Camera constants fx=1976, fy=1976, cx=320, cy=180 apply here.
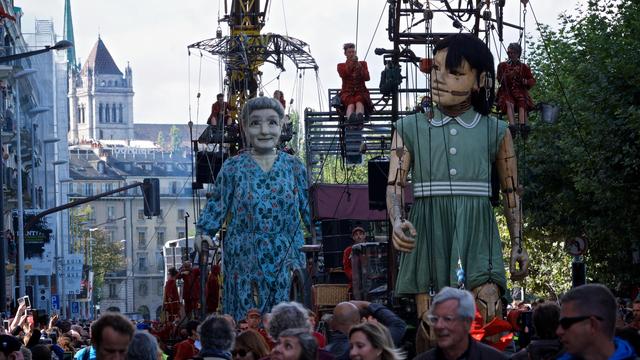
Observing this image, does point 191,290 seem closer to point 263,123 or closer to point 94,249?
point 263,123

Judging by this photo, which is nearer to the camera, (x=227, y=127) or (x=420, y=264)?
(x=420, y=264)

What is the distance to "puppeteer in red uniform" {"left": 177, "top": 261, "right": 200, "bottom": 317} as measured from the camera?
88.6ft

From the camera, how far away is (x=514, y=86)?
1662 cm

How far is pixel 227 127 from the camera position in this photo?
30.0 m

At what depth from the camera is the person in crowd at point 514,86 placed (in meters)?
16.4

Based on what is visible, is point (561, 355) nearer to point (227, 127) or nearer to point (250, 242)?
point (250, 242)

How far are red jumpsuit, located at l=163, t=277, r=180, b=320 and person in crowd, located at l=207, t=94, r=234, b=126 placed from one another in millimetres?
2466

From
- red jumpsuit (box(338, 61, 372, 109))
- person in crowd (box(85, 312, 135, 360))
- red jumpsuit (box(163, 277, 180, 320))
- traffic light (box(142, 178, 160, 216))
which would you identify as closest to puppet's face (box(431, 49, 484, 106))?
person in crowd (box(85, 312, 135, 360))

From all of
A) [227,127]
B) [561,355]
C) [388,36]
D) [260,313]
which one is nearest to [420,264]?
[388,36]

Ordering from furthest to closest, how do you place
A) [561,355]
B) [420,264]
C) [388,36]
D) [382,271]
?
[382,271], [388,36], [420,264], [561,355]

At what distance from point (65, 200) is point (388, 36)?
9544 centimetres

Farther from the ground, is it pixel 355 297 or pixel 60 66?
pixel 60 66

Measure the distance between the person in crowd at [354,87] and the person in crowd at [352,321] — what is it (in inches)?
265

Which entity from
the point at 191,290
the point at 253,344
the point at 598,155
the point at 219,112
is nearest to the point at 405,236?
the point at 253,344
